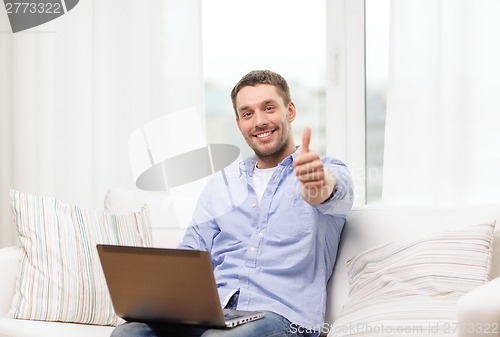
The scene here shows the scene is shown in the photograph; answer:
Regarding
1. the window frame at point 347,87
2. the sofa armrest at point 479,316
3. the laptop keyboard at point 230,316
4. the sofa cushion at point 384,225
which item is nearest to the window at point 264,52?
the window frame at point 347,87

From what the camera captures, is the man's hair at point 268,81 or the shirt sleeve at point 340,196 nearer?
the shirt sleeve at point 340,196

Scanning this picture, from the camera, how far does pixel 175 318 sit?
1.88 m

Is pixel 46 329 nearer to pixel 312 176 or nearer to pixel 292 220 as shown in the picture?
pixel 292 220

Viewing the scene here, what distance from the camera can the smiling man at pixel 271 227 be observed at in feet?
6.59

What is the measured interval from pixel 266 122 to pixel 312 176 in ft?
1.40

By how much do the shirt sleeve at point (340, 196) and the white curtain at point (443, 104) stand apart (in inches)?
32.9

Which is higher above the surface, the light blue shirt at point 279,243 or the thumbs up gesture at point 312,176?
the thumbs up gesture at point 312,176

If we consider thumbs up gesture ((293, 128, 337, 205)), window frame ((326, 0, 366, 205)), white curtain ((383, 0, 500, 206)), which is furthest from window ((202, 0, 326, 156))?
thumbs up gesture ((293, 128, 337, 205))

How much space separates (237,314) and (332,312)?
37cm

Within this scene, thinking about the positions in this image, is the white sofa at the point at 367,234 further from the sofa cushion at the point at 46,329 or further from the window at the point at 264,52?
the window at the point at 264,52

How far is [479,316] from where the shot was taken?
1508 millimetres

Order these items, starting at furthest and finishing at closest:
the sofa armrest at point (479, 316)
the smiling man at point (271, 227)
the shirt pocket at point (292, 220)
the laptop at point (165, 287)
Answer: the shirt pocket at point (292, 220) < the smiling man at point (271, 227) < the laptop at point (165, 287) < the sofa armrest at point (479, 316)

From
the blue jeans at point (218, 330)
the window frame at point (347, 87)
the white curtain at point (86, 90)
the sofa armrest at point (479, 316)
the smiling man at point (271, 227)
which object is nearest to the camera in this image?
the sofa armrest at point (479, 316)

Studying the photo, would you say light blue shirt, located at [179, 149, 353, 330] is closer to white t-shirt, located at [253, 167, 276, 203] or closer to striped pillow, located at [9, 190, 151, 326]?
white t-shirt, located at [253, 167, 276, 203]
